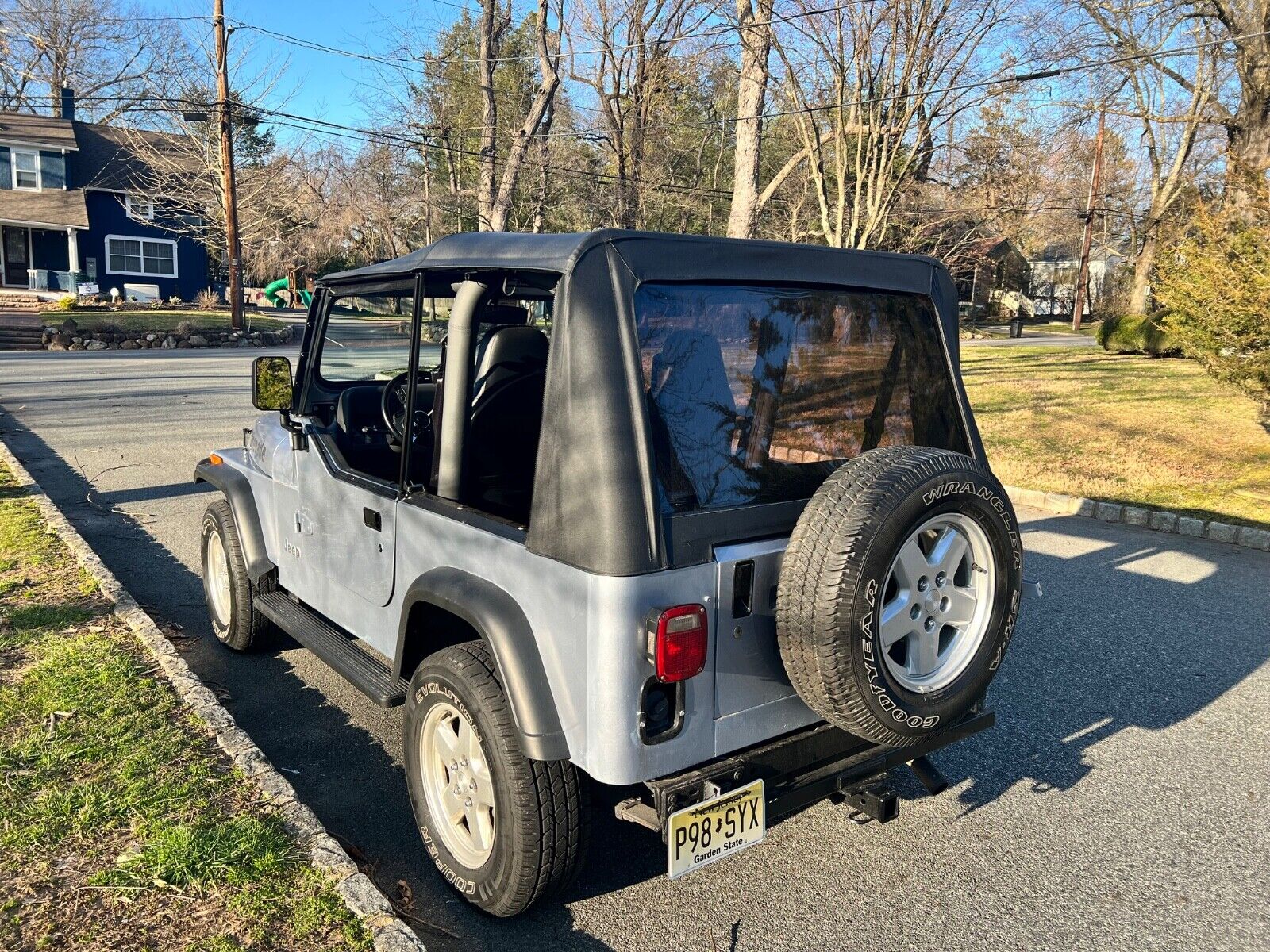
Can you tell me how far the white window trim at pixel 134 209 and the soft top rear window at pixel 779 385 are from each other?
38.8 metres

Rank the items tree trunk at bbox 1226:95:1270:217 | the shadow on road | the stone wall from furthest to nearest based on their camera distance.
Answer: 1. the stone wall
2. tree trunk at bbox 1226:95:1270:217
3. the shadow on road

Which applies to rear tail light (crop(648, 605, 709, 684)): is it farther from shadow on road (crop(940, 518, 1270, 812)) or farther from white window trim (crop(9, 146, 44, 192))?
white window trim (crop(9, 146, 44, 192))

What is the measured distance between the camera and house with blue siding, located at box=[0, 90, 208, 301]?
34312 mm

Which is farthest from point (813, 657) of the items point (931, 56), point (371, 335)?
point (931, 56)

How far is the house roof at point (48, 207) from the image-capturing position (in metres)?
33.7

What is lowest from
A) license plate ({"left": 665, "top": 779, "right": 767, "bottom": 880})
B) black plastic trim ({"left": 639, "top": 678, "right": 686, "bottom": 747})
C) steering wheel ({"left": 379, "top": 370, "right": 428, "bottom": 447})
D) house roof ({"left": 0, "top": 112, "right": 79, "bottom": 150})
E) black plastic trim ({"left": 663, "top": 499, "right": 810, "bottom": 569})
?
license plate ({"left": 665, "top": 779, "right": 767, "bottom": 880})

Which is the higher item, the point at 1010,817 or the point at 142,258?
the point at 142,258

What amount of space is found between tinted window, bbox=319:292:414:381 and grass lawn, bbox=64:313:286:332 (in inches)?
967

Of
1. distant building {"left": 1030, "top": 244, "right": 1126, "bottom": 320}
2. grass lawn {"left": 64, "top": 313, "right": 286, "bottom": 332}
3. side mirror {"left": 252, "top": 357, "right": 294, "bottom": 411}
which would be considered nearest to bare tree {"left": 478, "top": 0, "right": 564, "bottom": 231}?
grass lawn {"left": 64, "top": 313, "right": 286, "bottom": 332}

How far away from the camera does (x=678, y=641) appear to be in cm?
232

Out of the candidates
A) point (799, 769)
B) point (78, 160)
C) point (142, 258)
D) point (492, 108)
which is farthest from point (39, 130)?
point (799, 769)

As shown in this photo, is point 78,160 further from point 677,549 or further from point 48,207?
point 677,549

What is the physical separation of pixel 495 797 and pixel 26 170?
1644 inches

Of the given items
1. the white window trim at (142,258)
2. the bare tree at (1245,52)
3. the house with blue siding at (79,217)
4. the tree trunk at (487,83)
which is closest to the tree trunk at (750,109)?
the bare tree at (1245,52)
